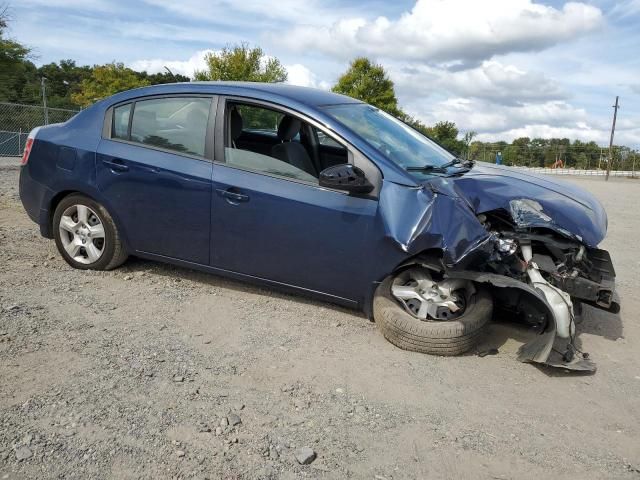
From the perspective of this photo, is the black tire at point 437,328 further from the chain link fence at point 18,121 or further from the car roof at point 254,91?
the chain link fence at point 18,121

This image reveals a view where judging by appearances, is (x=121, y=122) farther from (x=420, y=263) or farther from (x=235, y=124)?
(x=420, y=263)

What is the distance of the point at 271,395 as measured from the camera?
10.2ft

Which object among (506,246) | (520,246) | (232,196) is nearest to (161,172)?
(232,196)

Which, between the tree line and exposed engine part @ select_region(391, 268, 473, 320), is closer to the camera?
exposed engine part @ select_region(391, 268, 473, 320)

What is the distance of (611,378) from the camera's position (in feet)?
11.6

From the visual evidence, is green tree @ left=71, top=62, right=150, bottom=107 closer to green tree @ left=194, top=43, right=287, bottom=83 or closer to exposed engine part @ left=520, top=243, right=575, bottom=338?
green tree @ left=194, top=43, right=287, bottom=83

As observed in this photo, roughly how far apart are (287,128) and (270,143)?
206 millimetres

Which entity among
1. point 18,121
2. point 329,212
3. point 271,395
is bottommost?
point 271,395

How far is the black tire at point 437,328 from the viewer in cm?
363

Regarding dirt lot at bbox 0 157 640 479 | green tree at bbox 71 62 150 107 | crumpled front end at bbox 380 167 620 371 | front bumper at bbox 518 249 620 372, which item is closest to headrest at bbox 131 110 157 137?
dirt lot at bbox 0 157 640 479

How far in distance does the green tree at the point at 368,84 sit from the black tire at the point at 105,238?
30.2 metres

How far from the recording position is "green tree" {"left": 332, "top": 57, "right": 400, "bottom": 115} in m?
33.8

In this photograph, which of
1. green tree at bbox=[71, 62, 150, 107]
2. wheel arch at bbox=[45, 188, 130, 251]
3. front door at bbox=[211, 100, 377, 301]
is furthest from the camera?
green tree at bbox=[71, 62, 150, 107]

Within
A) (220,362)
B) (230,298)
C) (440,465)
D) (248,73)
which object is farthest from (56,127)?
(248,73)
